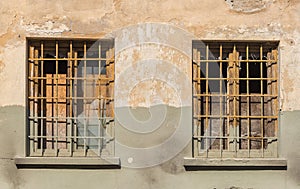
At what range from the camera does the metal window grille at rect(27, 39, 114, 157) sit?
609 cm

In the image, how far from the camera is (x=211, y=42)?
241 inches

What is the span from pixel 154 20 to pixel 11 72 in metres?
1.76

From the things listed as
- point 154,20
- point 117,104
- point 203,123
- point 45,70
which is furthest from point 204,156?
point 45,70

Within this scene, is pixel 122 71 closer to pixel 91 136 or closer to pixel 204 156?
pixel 91 136

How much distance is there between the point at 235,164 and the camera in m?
6.01

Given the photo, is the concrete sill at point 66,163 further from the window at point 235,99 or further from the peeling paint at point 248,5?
the peeling paint at point 248,5

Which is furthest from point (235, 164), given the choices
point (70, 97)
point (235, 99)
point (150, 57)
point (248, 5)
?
point (70, 97)

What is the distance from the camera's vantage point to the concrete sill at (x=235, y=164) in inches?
235

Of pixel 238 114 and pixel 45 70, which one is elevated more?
pixel 45 70

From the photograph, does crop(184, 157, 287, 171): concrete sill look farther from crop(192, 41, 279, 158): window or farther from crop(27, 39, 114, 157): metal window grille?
crop(27, 39, 114, 157): metal window grille

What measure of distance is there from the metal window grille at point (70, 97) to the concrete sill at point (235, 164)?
0.97m

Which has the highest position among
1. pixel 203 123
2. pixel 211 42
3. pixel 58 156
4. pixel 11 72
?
pixel 211 42

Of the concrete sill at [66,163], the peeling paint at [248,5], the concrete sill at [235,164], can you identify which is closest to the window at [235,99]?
the concrete sill at [235,164]

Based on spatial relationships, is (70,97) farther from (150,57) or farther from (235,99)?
(235,99)
